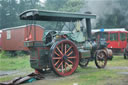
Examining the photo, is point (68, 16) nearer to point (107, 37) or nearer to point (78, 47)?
point (78, 47)

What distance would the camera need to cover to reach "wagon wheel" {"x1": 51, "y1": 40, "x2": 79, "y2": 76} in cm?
622

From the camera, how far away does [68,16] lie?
6867mm

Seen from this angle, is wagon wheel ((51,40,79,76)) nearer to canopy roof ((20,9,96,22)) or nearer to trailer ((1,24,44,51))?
canopy roof ((20,9,96,22))

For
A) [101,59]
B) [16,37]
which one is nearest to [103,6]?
[16,37]

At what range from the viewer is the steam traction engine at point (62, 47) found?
630 cm

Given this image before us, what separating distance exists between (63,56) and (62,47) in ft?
1.07

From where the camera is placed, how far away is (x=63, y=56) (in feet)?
21.4

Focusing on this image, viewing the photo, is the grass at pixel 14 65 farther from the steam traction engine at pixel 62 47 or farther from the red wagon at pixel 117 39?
the red wagon at pixel 117 39

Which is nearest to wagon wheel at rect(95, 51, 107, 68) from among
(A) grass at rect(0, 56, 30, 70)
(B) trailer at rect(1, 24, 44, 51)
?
(A) grass at rect(0, 56, 30, 70)

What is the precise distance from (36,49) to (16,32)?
1105 cm

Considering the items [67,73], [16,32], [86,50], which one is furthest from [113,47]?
[67,73]

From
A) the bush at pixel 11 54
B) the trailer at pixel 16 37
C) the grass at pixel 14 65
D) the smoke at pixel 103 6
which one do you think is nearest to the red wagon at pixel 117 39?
the smoke at pixel 103 6

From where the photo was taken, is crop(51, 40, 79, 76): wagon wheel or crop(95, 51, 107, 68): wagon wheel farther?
crop(95, 51, 107, 68): wagon wheel

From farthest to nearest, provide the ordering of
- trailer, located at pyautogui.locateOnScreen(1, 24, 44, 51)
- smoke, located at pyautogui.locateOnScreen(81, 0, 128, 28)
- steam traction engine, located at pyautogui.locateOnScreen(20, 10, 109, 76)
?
smoke, located at pyautogui.locateOnScreen(81, 0, 128, 28), trailer, located at pyautogui.locateOnScreen(1, 24, 44, 51), steam traction engine, located at pyautogui.locateOnScreen(20, 10, 109, 76)
